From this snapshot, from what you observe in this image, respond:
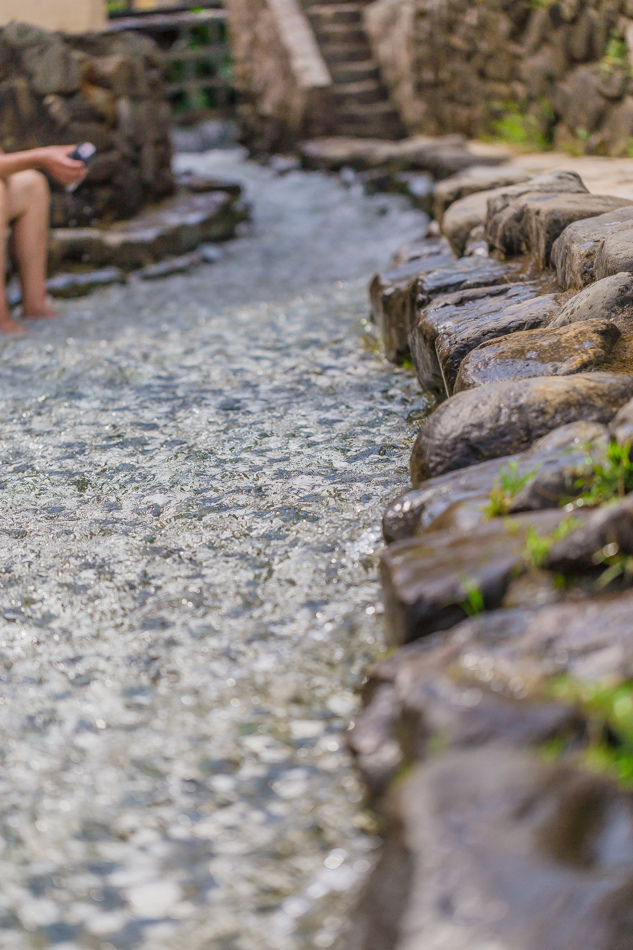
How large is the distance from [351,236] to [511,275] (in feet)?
9.90

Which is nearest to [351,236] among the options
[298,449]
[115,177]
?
[115,177]

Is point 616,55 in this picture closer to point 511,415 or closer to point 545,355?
point 545,355

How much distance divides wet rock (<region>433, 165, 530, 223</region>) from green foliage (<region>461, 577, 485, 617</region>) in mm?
3186

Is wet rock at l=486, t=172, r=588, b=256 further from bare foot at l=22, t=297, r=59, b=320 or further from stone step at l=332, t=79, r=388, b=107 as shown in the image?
stone step at l=332, t=79, r=388, b=107

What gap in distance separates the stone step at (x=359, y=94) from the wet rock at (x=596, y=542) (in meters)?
7.91

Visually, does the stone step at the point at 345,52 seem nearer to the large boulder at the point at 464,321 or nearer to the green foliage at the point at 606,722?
the large boulder at the point at 464,321

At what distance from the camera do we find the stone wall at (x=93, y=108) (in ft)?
16.5

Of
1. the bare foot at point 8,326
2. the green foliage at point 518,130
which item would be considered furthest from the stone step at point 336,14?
the bare foot at point 8,326

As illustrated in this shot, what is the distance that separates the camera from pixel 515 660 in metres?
1.26

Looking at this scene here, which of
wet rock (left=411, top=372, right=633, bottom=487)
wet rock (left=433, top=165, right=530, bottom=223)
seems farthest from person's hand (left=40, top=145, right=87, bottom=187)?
wet rock (left=411, top=372, right=633, bottom=487)

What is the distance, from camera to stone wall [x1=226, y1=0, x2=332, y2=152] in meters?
8.36

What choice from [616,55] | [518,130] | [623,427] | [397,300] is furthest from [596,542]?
[518,130]

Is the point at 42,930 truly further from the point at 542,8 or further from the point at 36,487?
the point at 542,8

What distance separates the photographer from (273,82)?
29.6ft
